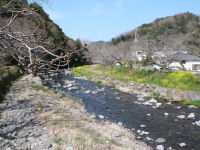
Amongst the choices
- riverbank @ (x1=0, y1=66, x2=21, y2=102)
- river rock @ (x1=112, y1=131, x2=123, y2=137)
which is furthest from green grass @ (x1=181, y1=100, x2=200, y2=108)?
riverbank @ (x1=0, y1=66, x2=21, y2=102)

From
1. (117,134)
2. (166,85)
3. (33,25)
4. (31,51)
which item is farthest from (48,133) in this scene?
(166,85)

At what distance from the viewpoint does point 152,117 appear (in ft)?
32.1

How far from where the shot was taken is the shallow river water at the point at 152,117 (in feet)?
23.8

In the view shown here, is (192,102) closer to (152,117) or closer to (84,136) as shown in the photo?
(152,117)

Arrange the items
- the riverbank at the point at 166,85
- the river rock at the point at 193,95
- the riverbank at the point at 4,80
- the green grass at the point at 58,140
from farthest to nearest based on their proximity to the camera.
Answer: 1. the riverbank at the point at 166,85
2. the river rock at the point at 193,95
3. the riverbank at the point at 4,80
4. the green grass at the point at 58,140

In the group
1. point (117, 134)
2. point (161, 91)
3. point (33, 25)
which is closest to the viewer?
point (33, 25)

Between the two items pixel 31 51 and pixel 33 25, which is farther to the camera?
pixel 33 25

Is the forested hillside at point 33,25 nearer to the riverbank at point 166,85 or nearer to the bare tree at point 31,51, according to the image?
the bare tree at point 31,51

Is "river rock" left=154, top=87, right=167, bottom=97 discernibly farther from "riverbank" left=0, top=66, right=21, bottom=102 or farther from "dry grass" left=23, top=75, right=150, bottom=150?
"riverbank" left=0, top=66, right=21, bottom=102

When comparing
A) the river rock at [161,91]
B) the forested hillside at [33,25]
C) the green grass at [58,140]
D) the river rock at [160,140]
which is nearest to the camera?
the forested hillside at [33,25]

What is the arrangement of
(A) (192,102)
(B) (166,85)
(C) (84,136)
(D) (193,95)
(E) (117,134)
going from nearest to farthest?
(C) (84,136), (E) (117,134), (A) (192,102), (D) (193,95), (B) (166,85)

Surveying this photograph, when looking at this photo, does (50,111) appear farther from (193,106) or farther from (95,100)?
(193,106)

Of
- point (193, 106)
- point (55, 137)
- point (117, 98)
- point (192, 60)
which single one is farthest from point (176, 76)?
point (192, 60)

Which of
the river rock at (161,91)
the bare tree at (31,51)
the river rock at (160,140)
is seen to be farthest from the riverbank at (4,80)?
the river rock at (161,91)
